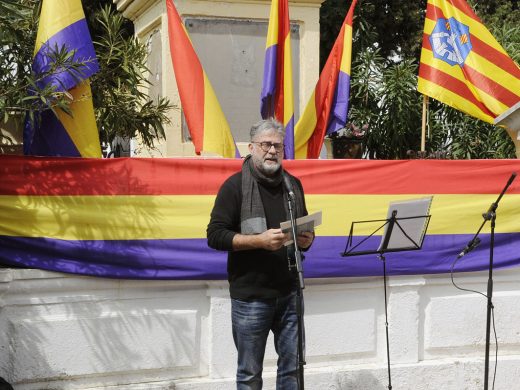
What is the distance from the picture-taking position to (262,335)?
15.7ft

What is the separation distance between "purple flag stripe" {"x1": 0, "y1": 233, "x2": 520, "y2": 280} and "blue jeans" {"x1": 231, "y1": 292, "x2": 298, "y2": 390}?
1242 millimetres

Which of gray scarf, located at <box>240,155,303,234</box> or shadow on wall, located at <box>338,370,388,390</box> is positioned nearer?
gray scarf, located at <box>240,155,303,234</box>

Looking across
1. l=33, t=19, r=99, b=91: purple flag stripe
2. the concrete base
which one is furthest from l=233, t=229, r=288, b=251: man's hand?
l=33, t=19, r=99, b=91: purple flag stripe

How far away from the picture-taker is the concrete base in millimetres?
5738

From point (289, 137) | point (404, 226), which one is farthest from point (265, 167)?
point (289, 137)

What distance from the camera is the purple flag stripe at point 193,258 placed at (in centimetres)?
574

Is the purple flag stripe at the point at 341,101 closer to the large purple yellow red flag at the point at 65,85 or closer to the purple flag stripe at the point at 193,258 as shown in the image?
the purple flag stripe at the point at 193,258

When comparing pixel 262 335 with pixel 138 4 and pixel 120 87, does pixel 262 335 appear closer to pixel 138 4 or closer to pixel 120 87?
pixel 120 87

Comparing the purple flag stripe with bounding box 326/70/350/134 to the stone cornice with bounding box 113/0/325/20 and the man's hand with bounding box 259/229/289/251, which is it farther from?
the man's hand with bounding box 259/229/289/251

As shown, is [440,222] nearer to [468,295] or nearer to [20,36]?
[468,295]

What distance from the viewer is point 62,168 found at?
5.78 metres

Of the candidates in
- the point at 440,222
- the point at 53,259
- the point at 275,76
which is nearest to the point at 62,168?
the point at 53,259

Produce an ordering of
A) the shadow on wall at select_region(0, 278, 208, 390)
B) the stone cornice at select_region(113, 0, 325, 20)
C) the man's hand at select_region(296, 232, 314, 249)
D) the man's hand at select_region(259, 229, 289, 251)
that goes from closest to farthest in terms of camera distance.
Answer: the man's hand at select_region(259, 229, 289, 251), the man's hand at select_region(296, 232, 314, 249), the shadow on wall at select_region(0, 278, 208, 390), the stone cornice at select_region(113, 0, 325, 20)

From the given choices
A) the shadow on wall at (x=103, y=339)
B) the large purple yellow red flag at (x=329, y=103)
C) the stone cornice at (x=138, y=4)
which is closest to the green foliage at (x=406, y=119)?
the stone cornice at (x=138, y=4)
